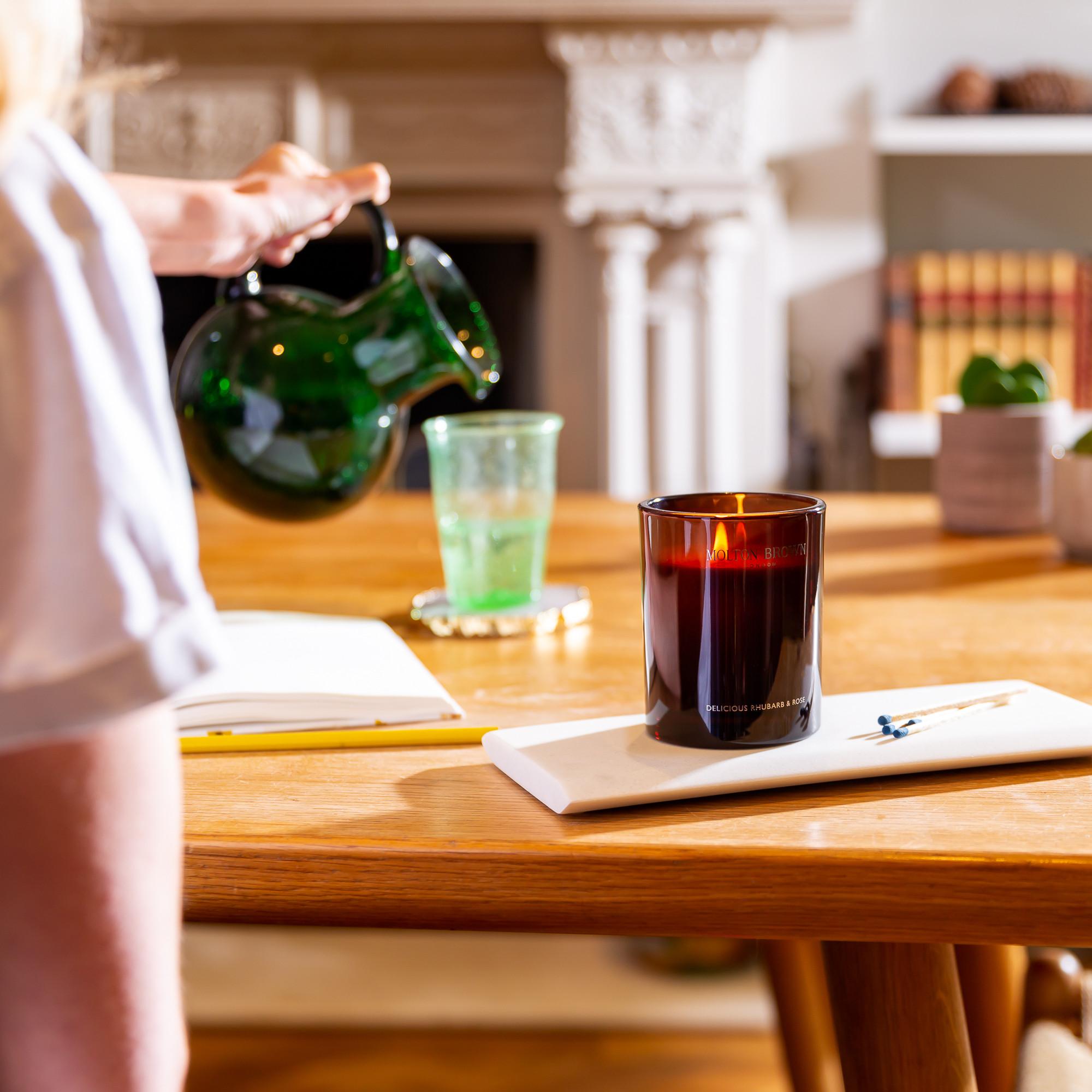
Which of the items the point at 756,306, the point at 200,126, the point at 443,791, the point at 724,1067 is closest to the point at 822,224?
the point at 756,306

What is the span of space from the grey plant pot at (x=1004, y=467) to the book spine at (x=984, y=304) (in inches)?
68.8

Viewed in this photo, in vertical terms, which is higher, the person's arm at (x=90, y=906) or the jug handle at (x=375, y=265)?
the jug handle at (x=375, y=265)

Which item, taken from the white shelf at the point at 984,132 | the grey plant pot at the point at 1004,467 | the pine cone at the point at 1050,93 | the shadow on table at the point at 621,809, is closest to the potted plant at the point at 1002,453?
the grey plant pot at the point at 1004,467

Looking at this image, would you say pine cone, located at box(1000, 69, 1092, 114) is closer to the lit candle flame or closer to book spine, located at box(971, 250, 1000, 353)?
book spine, located at box(971, 250, 1000, 353)

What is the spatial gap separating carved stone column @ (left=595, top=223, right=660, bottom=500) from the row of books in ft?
1.77

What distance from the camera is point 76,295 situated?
336 millimetres

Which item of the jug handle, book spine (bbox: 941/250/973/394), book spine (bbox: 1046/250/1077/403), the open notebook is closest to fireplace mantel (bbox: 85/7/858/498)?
book spine (bbox: 941/250/973/394)

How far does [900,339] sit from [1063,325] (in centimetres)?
35

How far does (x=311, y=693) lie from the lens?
1.96 feet

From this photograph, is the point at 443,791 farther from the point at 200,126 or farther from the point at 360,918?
the point at 200,126

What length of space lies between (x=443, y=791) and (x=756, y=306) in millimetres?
2498

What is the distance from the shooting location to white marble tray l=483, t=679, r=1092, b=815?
0.49 metres

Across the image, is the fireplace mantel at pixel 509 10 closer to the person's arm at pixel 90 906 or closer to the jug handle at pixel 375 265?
the jug handle at pixel 375 265

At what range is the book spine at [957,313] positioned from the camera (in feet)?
9.18
